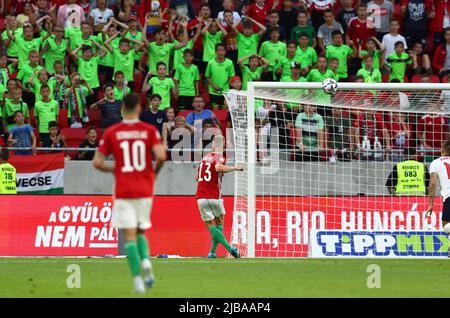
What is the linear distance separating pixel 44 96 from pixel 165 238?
5218mm

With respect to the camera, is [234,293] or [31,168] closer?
[234,293]

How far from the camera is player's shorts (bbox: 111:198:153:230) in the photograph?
451 inches

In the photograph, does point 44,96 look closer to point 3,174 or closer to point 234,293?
point 3,174

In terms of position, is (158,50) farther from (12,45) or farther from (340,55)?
(340,55)

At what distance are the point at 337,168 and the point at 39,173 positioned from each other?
6.31m

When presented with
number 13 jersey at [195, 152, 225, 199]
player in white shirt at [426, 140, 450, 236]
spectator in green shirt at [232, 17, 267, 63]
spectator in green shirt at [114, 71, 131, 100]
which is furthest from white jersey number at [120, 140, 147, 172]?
spectator in green shirt at [232, 17, 267, 63]

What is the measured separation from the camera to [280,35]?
2625 cm

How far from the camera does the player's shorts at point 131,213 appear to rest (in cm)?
1145

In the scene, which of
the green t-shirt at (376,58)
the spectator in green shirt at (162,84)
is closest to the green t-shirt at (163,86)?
the spectator in green shirt at (162,84)

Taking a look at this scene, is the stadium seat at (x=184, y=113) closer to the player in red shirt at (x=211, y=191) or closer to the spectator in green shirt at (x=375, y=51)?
the player in red shirt at (x=211, y=191)

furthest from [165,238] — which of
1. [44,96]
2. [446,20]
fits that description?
[446,20]

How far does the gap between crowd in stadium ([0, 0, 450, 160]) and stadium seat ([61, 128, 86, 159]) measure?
23 mm
